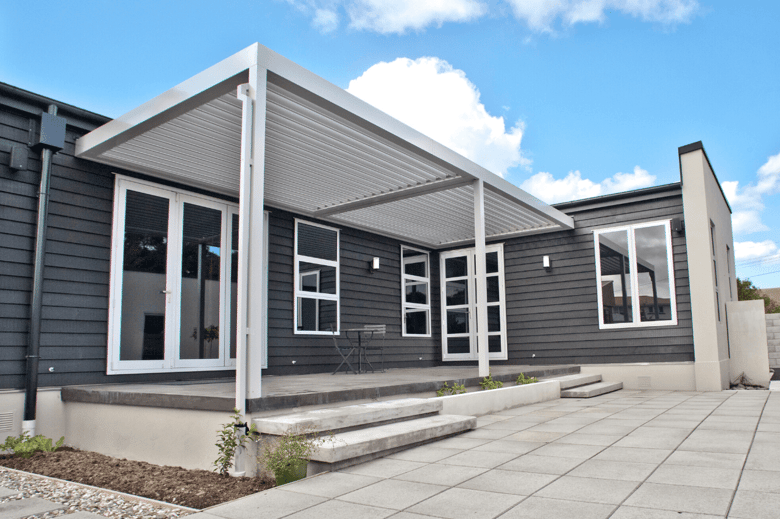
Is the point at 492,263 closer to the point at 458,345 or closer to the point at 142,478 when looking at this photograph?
the point at 458,345

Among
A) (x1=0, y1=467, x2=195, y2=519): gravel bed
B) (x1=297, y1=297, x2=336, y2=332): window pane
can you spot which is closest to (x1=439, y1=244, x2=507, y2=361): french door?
(x1=297, y1=297, x2=336, y2=332): window pane

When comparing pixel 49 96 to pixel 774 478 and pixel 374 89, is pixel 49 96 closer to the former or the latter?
pixel 774 478

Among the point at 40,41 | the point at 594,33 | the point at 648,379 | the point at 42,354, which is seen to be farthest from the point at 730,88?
the point at 42,354

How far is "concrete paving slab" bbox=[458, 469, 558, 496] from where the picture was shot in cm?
252

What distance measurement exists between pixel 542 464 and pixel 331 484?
1.21m

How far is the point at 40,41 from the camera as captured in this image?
Answer: 37.4ft

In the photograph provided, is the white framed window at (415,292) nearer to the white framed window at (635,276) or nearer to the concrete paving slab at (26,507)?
the white framed window at (635,276)

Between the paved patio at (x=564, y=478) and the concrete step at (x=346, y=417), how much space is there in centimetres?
32

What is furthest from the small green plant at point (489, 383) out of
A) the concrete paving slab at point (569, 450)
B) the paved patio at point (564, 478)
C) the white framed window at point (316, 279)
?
the white framed window at point (316, 279)

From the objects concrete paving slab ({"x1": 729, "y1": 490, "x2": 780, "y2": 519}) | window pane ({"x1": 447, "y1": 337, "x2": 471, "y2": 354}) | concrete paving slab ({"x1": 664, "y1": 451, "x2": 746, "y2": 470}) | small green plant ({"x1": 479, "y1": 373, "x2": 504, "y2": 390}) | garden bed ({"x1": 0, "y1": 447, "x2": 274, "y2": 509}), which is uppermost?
window pane ({"x1": 447, "y1": 337, "x2": 471, "y2": 354})

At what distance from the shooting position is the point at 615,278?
8328 millimetres

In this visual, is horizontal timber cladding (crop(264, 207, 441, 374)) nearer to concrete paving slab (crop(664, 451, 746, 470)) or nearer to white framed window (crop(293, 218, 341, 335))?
white framed window (crop(293, 218, 341, 335))

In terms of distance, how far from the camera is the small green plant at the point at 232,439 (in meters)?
3.11

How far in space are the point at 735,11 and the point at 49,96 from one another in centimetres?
1470
